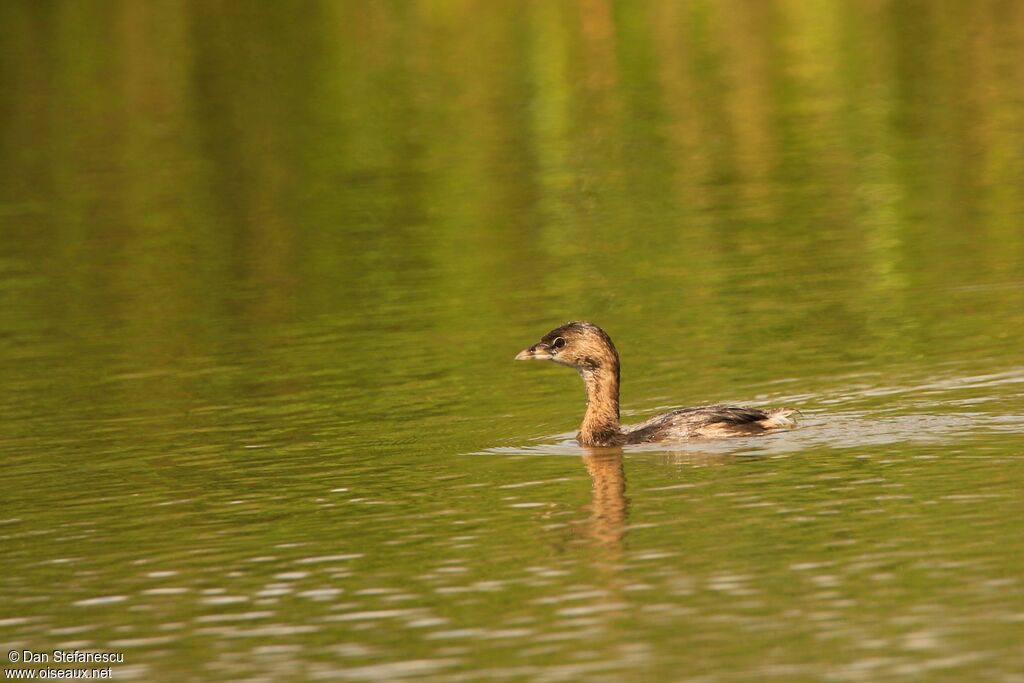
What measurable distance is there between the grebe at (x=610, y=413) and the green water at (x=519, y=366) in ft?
1.02

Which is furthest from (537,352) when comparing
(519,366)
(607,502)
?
(607,502)

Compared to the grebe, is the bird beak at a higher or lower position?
higher

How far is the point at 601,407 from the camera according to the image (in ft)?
65.9

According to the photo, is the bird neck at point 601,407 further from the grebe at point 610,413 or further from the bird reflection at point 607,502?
the bird reflection at point 607,502

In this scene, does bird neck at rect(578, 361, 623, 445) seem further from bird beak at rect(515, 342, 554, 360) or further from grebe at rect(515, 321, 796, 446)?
bird beak at rect(515, 342, 554, 360)

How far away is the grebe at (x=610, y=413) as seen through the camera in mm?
18969

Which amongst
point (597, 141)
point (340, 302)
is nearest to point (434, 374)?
point (340, 302)

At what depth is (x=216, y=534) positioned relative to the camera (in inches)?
647

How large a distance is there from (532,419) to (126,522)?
539 cm

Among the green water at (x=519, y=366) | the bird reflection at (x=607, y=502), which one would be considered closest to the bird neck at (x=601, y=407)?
the bird reflection at (x=607, y=502)

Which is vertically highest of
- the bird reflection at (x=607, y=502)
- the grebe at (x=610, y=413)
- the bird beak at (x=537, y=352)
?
the bird beak at (x=537, y=352)

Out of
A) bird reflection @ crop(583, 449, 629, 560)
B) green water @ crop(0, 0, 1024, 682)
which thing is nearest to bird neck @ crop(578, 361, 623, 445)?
bird reflection @ crop(583, 449, 629, 560)

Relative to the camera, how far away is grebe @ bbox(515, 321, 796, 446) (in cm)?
1897

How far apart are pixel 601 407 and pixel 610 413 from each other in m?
0.10
